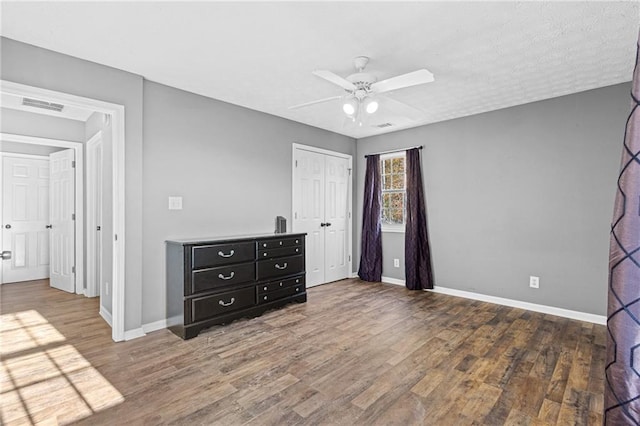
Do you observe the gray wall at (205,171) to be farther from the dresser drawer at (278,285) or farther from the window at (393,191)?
the window at (393,191)

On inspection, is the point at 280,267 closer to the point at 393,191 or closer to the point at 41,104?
the point at 393,191

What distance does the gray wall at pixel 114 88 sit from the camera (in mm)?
2523

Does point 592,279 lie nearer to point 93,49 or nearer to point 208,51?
point 208,51

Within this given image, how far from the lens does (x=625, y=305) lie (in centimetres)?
64

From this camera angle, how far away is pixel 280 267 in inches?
155

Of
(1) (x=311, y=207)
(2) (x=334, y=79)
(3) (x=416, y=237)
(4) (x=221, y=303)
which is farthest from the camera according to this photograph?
(1) (x=311, y=207)

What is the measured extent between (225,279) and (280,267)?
0.77 metres

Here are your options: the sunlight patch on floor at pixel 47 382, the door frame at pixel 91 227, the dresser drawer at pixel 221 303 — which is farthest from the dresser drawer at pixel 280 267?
the door frame at pixel 91 227

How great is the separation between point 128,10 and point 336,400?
290cm

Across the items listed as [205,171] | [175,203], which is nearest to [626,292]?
[175,203]

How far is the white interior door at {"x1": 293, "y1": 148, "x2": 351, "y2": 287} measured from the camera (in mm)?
4918

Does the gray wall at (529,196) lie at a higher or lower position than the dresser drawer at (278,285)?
higher

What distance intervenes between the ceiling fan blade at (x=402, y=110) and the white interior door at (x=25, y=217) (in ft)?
18.6

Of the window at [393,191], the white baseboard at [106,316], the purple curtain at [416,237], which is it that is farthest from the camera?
the window at [393,191]
